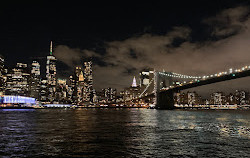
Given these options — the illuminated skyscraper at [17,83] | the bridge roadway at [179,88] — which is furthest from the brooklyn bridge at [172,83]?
the illuminated skyscraper at [17,83]

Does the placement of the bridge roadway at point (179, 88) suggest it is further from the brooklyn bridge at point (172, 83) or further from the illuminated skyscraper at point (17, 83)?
the illuminated skyscraper at point (17, 83)

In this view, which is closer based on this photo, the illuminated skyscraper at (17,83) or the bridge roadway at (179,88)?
the bridge roadway at (179,88)

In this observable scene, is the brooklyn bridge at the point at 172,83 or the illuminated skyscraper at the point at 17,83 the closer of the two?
the brooklyn bridge at the point at 172,83

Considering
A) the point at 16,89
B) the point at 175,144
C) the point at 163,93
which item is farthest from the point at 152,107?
the point at 16,89

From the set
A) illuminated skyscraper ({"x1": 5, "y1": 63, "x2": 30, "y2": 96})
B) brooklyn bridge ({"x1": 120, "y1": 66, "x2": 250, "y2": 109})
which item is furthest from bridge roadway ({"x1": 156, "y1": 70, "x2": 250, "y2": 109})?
illuminated skyscraper ({"x1": 5, "y1": 63, "x2": 30, "y2": 96})

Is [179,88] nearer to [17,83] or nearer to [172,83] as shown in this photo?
[172,83]

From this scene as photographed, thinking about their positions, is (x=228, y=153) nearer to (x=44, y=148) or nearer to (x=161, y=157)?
(x=161, y=157)

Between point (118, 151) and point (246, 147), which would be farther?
point (246, 147)

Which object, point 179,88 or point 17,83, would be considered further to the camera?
point 17,83

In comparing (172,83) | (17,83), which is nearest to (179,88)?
(172,83)

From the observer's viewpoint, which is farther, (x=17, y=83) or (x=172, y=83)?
(x=17, y=83)

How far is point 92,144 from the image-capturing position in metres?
12.6

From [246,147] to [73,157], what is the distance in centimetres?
817

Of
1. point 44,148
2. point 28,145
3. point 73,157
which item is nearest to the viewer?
point 73,157
